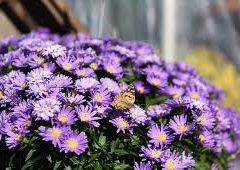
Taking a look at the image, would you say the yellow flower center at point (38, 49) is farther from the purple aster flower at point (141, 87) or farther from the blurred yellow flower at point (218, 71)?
the blurred yellow flower at point (218, 71)

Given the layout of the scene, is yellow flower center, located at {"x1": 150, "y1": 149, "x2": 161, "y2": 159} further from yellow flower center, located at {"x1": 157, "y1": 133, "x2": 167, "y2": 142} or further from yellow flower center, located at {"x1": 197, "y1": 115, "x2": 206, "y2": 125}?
yellow flower center, located at {"x1": 197, "y1": 115, "x2": 206, "y2": 125}

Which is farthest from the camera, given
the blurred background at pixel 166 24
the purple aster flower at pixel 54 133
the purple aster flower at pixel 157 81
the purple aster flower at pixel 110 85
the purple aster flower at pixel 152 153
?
the blurred background at pixel 166 24

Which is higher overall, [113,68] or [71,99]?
[113,68]


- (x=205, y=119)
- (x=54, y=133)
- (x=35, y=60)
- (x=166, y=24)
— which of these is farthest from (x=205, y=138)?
(x=166, y=24)

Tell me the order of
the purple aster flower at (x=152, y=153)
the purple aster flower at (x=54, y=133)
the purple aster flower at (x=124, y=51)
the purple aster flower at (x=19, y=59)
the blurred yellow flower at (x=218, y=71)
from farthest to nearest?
the blurred yellow flower at (x=218, y=71)
the purple aster flower at (x=124, y=51)
the purple aster flower at (x=19, y=59)
the purple aster flower at (x=152, y=153)
the purple aster flower at (x=54, y=133)

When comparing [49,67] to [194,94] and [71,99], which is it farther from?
[194,94]

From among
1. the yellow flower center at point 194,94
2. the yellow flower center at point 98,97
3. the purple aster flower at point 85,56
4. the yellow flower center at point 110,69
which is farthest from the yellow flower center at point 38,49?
the yellow flower center at point 194,94

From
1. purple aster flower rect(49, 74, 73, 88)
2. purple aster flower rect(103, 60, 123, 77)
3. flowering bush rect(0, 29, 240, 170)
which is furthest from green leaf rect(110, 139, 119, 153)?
purple aster flower rect(103, 60, 123, 77)
